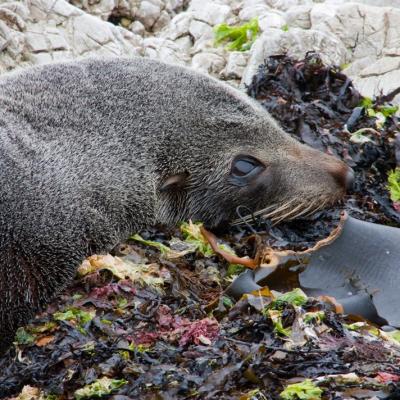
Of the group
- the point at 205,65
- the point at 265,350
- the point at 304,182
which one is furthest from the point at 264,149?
the point at 205,65

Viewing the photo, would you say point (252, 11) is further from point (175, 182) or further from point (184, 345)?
point (184, 345)

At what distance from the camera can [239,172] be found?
6.74 meters

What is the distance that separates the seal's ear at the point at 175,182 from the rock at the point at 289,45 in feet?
17.3

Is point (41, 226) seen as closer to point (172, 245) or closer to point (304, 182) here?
point (172, 245)

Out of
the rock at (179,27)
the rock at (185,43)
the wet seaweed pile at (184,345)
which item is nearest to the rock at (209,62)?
the rock at (185,43)

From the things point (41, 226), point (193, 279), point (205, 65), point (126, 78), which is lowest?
point (205, 65)

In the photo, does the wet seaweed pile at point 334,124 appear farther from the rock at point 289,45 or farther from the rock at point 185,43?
the rock at point 185,43

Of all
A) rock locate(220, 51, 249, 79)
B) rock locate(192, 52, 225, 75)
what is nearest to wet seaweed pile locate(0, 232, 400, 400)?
rock locate(220, 51, 249, 79)

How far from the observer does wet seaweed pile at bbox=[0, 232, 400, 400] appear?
3.89 meters

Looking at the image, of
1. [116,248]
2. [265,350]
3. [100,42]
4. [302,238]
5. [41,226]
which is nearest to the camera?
[265,350]

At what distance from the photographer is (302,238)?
658 cm

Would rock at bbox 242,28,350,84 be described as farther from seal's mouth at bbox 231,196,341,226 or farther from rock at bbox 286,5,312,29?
seal's mouth at bbox 231,196,341,226

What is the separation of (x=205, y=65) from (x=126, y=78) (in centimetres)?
769

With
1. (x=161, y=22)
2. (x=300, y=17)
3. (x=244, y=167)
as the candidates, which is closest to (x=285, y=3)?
(x=300, y=17)
